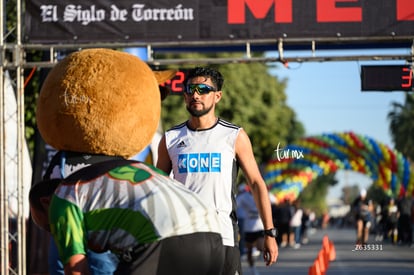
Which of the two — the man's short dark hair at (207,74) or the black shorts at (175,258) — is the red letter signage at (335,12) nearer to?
the man's short dark hair at (207,74)

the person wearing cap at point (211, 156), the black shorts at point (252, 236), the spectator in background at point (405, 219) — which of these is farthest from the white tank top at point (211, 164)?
the spectator in background at point (405, 219)

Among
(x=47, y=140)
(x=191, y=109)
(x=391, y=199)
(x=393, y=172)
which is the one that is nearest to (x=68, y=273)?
(x=47, y=140)

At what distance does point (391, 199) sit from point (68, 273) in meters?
25.3

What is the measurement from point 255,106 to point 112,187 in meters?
41.5

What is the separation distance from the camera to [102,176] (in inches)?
138

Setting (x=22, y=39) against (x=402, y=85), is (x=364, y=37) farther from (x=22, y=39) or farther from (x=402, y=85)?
(x=22, y=39)

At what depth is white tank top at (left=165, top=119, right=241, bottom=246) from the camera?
598 centimetres

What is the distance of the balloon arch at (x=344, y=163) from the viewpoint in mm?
24547

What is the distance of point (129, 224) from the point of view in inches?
134

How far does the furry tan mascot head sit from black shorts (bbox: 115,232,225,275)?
51 centimetres

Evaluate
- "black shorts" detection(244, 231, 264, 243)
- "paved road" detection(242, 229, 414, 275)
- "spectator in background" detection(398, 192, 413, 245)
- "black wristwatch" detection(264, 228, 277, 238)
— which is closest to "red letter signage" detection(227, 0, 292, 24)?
"paved road" detection(242, 229, 414, 275)

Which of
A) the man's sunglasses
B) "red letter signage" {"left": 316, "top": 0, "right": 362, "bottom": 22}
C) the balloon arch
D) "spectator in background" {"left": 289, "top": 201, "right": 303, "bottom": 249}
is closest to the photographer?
the man's sunglasses

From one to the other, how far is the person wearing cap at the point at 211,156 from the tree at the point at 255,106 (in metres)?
31.8

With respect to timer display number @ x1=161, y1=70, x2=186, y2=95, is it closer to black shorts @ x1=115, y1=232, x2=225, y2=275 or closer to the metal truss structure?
the metal truss structure
